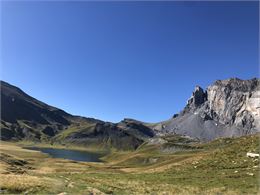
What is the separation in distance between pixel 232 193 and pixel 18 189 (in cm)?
2363

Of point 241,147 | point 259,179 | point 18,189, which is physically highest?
point 241,147

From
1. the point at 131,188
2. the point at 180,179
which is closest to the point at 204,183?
the point at 180,179

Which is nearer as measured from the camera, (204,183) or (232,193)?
(232,193)

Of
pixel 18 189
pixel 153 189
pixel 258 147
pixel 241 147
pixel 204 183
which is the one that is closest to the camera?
pixel 18 189

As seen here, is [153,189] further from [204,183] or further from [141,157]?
[141,157]

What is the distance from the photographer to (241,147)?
68.1 metres

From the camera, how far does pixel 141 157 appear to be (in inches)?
7347

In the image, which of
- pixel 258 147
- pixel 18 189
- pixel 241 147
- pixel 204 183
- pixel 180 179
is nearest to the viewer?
pixel 18 189

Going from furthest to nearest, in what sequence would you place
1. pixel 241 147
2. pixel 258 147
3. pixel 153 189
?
1. pixel 241 147
2. pixel 258 147
3. pixel 153 189

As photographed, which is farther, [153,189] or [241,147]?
[241,147]

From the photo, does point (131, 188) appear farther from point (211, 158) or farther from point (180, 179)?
point (211, 158)

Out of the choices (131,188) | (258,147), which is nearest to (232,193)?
(131,188)

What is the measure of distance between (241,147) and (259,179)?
23381mm

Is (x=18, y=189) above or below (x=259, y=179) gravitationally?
below
